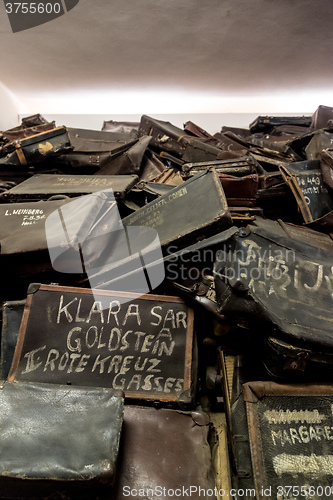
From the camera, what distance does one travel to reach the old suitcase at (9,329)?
63.8 inches

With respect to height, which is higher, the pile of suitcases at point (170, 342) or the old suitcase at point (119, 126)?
the old suitcase at point (119, 126)

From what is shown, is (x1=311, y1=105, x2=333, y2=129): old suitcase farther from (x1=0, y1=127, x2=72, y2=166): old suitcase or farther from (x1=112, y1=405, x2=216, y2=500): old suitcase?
(x1=112, y1=405, x2=216, y2=500): old suitcase

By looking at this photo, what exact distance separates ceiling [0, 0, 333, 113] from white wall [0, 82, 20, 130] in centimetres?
12

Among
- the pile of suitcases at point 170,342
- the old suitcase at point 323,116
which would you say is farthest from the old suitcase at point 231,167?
the old suitcase at point 323,116

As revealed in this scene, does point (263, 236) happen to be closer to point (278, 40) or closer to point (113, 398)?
point (113, 398)

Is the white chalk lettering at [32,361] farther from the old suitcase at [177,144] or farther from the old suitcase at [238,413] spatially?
the old suitcase at [177,144]

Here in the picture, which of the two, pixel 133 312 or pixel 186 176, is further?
pixel 186 176

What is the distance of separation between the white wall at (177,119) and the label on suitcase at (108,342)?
176 inches

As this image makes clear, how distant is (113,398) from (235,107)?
5451 mm

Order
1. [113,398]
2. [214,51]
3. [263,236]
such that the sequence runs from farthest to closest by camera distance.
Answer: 1. [214,51]
2. [263,236]
3. [113,398]

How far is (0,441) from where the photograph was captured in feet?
3.64

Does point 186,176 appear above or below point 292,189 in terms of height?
above

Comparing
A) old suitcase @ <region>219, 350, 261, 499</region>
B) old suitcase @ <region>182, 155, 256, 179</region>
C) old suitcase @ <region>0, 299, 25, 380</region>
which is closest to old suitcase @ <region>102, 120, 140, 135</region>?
old suitcase @ <region>182, 155, 256, 179</region>

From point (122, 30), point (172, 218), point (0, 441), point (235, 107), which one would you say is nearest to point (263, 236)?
point (172, 218)
